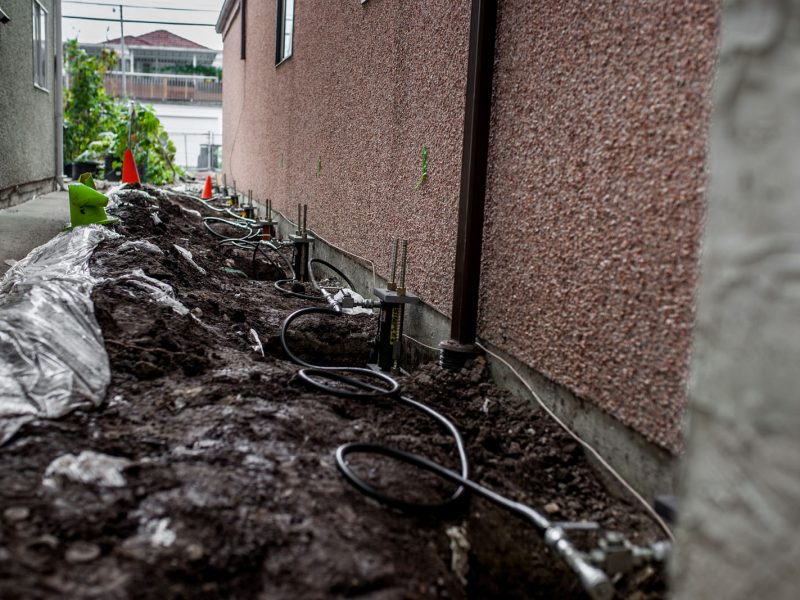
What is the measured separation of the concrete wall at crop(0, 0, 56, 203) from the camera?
26.8 feet

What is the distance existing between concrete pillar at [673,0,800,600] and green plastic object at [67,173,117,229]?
472 centimetres

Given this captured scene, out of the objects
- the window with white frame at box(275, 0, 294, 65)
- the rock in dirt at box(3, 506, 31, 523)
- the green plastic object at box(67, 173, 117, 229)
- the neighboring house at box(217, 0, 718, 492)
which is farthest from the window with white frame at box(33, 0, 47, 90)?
the rock in dirt at box(3, 506, 31, 523)

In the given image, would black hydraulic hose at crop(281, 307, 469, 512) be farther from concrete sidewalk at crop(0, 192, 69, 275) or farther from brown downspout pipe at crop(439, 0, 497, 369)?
concrete sidewalk at crop(0, 192, 69, 275)

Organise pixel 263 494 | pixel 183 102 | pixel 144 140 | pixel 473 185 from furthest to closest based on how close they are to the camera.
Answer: pixel 183 102
pixel 144 140
pixel 473 185
pixel 263 494

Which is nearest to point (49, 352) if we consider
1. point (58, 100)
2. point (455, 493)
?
point (455, 493)

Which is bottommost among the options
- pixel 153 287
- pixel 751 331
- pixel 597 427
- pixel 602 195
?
pixel 597 427

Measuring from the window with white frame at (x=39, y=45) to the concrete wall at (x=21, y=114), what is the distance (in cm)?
19

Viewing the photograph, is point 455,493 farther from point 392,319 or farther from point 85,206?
point 85,206

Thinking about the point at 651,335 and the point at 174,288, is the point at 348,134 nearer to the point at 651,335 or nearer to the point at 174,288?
the point at 174,288

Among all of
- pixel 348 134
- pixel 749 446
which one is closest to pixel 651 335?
pixel 749 446

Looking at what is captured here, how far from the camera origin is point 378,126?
4.57 m

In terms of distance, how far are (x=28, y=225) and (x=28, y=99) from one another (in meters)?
3.79

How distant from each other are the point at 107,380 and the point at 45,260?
6.72 feet

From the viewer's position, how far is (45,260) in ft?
13.5
